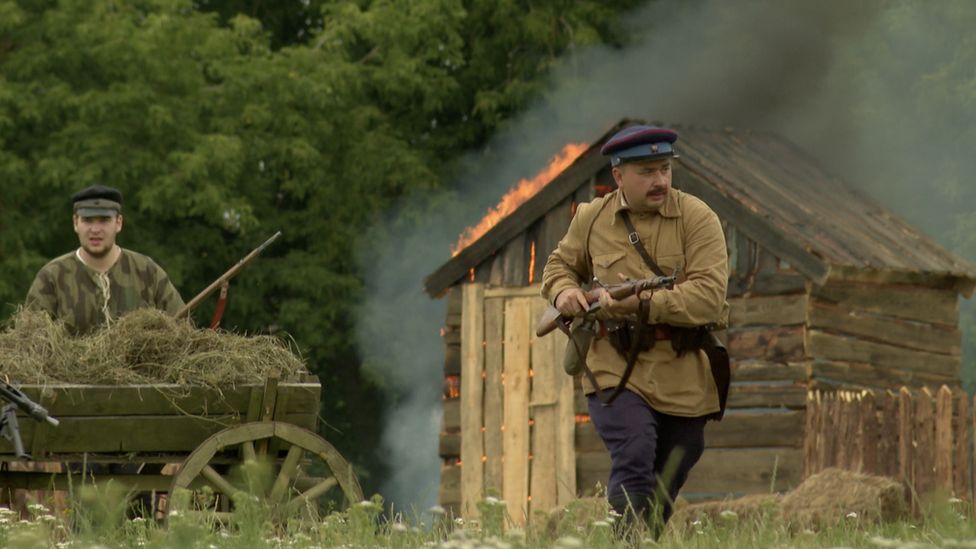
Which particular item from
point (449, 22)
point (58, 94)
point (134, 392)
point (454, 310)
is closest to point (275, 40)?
point (449, 22)

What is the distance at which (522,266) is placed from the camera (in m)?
17.8

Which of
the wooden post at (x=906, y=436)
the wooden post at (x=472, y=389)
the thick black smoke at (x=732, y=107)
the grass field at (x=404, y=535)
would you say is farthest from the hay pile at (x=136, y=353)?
the thick black smoke at (x=732, y=107)

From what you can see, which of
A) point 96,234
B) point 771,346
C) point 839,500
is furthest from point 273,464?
point 771,346

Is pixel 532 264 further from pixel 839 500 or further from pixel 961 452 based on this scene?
pixel 839 500

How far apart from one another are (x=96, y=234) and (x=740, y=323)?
699cm

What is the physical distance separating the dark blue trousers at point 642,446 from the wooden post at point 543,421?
363 inches

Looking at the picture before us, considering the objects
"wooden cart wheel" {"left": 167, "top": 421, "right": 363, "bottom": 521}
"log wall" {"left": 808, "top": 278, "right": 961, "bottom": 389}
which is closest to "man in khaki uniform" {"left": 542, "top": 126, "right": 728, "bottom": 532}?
"wooden cart wheel" {"left": 167, "top": 421, "right": 363, "bottom": 521}

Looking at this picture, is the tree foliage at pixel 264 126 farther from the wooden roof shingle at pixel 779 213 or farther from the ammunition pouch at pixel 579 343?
the ammunition pouch at pixel 579 343

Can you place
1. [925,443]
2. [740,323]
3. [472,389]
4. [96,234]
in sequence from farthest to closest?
[472,389]
[740,323]
[925,443]
[96,234]

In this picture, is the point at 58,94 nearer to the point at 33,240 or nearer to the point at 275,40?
the point at 33,240

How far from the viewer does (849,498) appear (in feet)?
40.4

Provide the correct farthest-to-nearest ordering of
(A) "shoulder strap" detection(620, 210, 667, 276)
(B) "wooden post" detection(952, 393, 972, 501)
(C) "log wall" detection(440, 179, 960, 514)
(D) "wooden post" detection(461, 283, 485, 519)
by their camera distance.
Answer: (D) "wooden post" detection(461, 283, 485, 519) < (C) "log wall" detection(440, 179, 960, 514) < (B) "wooden post" detection(952, 393, 972, 501) < (A) "shoulder strap" detection(620, 210, 667, 276)

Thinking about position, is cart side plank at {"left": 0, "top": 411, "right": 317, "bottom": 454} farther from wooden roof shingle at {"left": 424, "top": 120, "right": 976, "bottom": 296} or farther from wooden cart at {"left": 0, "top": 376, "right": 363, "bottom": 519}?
wooden roof shingle at {"left": 424, "top": 120, "right": 976, "bottom": 296}

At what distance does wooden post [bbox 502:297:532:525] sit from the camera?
1748cm
